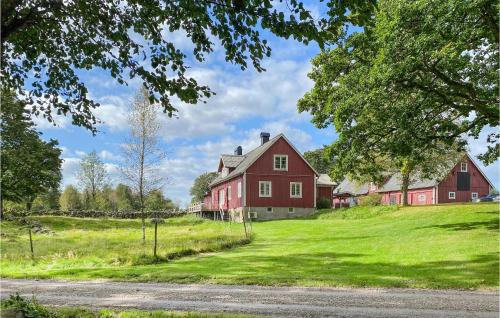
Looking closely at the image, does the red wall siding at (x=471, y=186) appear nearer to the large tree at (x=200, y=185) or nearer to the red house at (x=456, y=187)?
the red house at (x=456, y=187)

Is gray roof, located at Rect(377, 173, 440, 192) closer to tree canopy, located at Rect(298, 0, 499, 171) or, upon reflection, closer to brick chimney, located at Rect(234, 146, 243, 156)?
brick chimney, located at Rect(234, 146, 243, 156)

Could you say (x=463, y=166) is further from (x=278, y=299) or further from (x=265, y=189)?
(x=278, y=299)

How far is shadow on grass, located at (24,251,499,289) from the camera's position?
39.9 ft

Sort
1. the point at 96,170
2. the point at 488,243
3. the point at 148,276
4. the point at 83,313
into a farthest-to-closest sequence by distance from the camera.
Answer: the point at 96,170
the point at 488,243
the point at 148,276
the point at 83,313

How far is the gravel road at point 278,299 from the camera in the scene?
874 centimetres

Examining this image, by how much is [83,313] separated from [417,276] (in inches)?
374

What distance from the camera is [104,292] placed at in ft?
36.4

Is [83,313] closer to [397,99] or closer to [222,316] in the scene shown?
[222,316]

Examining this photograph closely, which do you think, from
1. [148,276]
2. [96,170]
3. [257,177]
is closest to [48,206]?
[96,170]

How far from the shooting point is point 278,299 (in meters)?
9.92

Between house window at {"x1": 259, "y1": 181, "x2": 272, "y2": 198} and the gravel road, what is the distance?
104 feet

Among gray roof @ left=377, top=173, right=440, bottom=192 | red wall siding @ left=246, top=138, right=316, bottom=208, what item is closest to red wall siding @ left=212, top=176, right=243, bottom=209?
red wall siding @ left=246, top=138, right=316, bottom=208

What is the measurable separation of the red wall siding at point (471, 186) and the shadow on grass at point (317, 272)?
42674 mm

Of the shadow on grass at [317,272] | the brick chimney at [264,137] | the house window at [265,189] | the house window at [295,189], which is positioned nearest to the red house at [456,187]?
the house window at [295,189]
